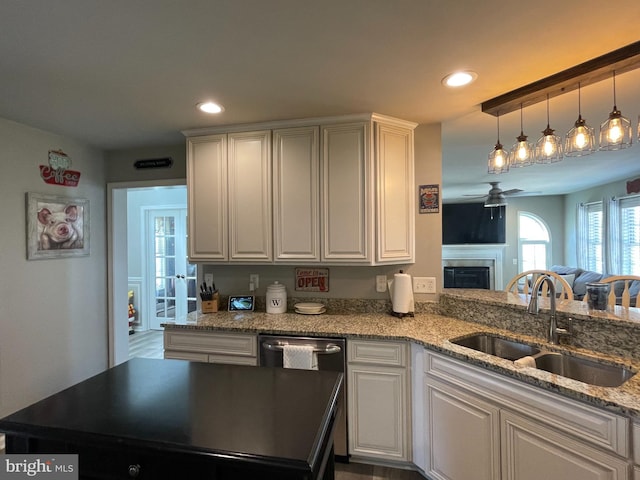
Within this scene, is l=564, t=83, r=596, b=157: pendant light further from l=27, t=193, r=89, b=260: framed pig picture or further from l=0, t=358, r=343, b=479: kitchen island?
l=27, t=193, r=89, b=260: framed pig picture

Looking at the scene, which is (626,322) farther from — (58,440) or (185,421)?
(58,440)

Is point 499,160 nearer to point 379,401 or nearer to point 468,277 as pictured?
point 379,401

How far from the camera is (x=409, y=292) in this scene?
2551 millimetres

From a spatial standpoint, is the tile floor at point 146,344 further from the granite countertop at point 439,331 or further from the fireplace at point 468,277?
the fireplace at point 468,277

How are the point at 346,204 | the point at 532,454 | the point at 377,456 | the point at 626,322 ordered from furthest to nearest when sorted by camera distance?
the point at 346,204
the point at 377,456
the point at 626,322
the point at 532,454

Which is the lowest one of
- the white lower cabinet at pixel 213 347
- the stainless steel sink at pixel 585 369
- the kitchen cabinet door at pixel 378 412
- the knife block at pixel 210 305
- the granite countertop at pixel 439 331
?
the kitchen cabinet door at pixel 378 412

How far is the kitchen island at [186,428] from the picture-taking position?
36.4 inches

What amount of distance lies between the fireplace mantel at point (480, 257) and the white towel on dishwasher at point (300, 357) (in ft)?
20.0

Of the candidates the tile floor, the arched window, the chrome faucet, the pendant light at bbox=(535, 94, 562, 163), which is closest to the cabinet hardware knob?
the chrome faucet

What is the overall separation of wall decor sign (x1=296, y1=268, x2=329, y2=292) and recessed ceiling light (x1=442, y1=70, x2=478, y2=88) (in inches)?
64.2

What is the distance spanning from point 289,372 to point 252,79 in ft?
5.18

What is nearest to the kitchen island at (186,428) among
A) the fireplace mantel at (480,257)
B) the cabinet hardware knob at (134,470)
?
the cabinet hardware knob at (134,470)

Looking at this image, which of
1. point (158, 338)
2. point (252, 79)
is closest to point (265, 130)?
point (252, 79)

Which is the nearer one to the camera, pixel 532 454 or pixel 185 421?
pixel 185 421
